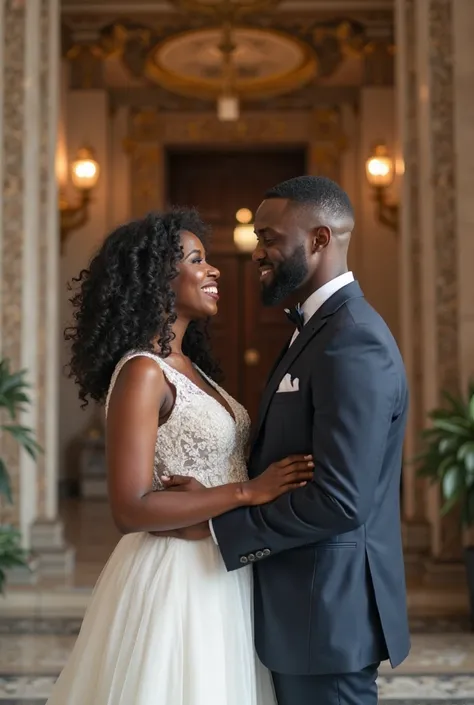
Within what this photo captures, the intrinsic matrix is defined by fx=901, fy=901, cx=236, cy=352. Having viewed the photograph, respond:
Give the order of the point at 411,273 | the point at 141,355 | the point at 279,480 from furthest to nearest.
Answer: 1. the point at 411,273
2. the point at 141,355
3. the point at 279,480

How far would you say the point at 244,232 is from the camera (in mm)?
9906

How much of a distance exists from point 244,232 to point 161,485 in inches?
308

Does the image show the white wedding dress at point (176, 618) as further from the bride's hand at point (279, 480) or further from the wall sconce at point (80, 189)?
the wall sconce at point (80, 189)

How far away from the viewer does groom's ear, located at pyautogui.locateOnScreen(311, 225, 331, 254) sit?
2039 mm

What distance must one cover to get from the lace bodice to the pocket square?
30 cm

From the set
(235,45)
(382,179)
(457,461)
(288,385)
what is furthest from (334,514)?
(382,179)

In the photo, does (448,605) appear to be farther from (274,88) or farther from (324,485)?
(274,88)

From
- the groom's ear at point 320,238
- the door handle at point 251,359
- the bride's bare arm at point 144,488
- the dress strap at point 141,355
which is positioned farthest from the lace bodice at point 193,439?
the door handle at point 251,359

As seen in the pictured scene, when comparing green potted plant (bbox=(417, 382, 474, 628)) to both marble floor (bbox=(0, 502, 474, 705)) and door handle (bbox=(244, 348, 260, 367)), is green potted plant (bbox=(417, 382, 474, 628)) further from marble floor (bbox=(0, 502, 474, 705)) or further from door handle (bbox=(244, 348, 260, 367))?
door handle (bbox=(244, 348, 260, 367))

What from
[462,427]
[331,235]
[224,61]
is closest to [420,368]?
[462,427]

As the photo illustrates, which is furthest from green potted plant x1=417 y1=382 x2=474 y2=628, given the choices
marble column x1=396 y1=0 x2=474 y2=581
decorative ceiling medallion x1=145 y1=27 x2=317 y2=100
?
decorative ceiling medallion x1=145 y1=27 x2=317 y2=100

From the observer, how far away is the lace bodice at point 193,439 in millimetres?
2266

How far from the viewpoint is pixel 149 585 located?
2166 millimetres

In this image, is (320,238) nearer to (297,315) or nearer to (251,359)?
(297,315)
